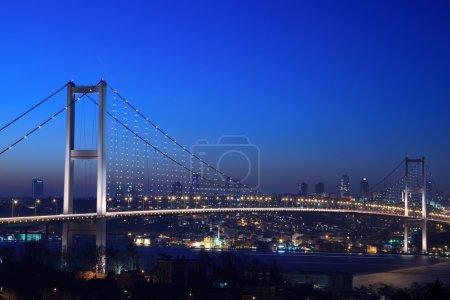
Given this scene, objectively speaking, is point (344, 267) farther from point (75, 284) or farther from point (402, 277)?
point (75, 284)

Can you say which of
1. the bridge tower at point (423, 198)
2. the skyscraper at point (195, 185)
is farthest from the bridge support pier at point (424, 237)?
the skyscraper at point (195, 185)

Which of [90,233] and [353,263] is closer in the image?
[90,233]

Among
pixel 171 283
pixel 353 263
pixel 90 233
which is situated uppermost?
pixel 90 233

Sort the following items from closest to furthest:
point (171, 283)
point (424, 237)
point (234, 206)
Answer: point (171, 283) < point (234, 206) < point (424, 237)

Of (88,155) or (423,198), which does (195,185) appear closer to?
(423,198)

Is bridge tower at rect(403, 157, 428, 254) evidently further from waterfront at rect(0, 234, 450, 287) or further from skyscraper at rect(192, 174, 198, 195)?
skyscraper at rect(192, 174, 198, 195)

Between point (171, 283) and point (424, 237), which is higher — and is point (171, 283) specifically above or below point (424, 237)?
below

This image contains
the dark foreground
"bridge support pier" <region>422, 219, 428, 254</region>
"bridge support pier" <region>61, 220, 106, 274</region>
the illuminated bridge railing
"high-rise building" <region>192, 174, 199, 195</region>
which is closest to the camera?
the dark foreground

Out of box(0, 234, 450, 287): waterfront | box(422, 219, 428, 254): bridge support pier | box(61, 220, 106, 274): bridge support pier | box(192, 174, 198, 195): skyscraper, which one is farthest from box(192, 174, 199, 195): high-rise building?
box(61, 220, 106, 274): bridge support pier

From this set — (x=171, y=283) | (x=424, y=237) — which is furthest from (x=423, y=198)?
(x=171, y=283)

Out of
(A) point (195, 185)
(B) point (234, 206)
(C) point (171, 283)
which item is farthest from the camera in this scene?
(A) point (195, 185)
